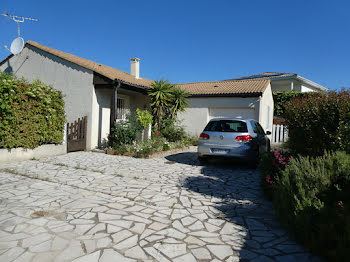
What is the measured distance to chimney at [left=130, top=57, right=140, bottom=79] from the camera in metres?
15.4

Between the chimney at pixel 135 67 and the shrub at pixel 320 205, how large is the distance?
1324 centimetres

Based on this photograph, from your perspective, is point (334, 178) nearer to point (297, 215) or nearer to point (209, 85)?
point (297, 215)

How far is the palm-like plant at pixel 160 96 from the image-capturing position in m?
11.7

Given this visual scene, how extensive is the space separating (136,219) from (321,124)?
402 centimetres

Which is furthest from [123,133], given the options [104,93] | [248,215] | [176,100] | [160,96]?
[248,215]

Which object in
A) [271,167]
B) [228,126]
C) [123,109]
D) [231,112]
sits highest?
[231,112]

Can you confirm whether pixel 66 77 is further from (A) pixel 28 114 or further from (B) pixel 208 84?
(B) pixel 208 84

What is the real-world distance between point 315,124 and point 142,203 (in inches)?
150

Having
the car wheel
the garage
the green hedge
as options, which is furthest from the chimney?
the car wheel

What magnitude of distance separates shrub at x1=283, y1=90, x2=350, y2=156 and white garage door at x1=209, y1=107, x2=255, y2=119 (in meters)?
8.20

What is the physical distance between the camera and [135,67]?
15.5m

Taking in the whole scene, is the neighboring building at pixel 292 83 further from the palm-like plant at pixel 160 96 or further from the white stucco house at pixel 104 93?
the palm-like plant at pixel 160 96

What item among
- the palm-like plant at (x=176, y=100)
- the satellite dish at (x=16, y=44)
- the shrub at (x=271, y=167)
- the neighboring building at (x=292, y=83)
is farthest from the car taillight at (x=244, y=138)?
the neighboring building at (x=292, y=83)

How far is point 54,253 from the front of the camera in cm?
266
